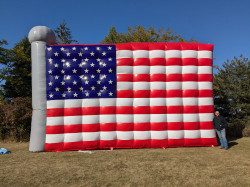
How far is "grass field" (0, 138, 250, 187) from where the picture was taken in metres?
3.84

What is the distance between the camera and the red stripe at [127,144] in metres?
6.74

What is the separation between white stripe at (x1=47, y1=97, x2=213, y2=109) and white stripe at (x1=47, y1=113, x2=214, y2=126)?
42cm

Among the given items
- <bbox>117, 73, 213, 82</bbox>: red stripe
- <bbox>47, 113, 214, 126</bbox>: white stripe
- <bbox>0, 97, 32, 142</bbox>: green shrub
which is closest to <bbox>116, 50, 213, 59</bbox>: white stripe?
<bbox>117, 73, 213, 82</bbox>: red stripe

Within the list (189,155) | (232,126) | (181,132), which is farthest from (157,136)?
(232,126)

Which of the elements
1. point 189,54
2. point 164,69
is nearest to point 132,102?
point 164,69

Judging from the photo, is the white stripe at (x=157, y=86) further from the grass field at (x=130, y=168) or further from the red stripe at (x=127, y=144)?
the grass field at (x=130, y=168)

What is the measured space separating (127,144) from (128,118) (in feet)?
3.19

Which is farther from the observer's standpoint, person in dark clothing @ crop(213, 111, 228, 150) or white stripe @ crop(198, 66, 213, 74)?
white stripe @ crop(198, 66, 213, 74)

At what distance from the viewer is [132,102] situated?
7051mm

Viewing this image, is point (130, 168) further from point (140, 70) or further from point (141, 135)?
point (140, 70)

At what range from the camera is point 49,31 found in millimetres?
7043

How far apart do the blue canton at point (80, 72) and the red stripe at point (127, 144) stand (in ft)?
5.66

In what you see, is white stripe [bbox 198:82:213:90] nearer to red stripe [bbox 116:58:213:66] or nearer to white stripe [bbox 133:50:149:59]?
red stripe [bbox 116:58:213:66]

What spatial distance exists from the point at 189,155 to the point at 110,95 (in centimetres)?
343
